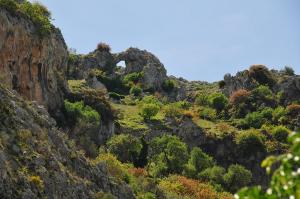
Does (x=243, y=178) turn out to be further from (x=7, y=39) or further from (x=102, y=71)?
(x=102, y=71)

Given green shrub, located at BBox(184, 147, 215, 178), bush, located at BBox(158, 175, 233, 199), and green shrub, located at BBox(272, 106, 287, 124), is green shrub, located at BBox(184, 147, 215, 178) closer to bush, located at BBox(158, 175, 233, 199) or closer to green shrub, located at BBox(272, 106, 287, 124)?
bush, located at BBox(158, 175, 233, 199)

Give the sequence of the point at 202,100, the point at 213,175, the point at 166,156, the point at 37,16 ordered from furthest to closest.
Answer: the point at 202,100
the point at 166,156
the point at 213,175
the point at 37,16

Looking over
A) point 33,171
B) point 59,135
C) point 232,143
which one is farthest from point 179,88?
point 33,171

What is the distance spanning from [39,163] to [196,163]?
59.2 m

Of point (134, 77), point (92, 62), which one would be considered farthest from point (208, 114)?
point (92, 62)

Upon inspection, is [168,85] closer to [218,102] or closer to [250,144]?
[218,102]

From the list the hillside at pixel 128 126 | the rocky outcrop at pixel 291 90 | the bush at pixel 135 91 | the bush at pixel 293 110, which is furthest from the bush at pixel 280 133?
the bush at pixel 135 91

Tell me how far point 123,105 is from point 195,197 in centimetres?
4821

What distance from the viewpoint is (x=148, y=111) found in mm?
111812

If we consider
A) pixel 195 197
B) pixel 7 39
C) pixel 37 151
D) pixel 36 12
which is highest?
pixel 36 12

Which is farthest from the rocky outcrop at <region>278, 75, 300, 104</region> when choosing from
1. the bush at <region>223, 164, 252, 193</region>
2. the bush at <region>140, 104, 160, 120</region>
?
the bush at <region>223, 164, 252, 193</region>

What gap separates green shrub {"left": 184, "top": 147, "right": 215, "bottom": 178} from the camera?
92.4 metres

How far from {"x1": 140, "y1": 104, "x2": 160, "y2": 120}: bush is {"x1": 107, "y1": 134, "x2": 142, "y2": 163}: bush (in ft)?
68.7

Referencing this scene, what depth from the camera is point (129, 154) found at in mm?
89875
